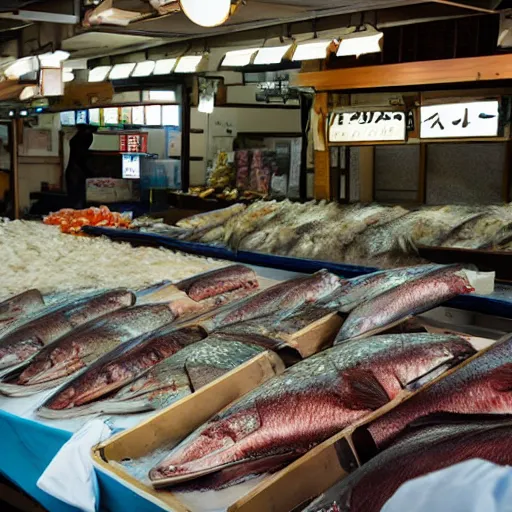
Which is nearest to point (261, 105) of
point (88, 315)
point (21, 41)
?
point (21, 41)

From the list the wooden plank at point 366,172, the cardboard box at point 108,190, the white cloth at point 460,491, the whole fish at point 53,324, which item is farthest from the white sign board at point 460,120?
the cardboard box at point 108,190

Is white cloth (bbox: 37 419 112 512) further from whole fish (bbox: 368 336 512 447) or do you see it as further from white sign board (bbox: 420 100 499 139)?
white sign board (bbox: 420 100 499 139)

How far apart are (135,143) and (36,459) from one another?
41.9 ft

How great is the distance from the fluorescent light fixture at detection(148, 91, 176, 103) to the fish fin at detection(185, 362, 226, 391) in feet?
37.4

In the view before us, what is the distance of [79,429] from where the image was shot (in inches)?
87.1

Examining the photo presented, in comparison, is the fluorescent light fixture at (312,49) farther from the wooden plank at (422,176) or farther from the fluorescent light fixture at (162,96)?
the fluorescent light fixture at (162,96)

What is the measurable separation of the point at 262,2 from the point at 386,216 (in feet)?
10.1

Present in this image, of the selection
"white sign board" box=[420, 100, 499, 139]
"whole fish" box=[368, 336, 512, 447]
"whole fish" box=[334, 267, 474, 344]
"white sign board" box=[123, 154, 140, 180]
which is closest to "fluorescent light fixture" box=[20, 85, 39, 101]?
"white sign board" box=[420, 100, 499, 139]

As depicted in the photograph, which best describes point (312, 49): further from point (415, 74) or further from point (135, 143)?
point (135, 143)

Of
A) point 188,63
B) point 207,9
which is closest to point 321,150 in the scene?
point 188,63

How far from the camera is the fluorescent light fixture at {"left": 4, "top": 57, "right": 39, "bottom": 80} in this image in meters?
7.96

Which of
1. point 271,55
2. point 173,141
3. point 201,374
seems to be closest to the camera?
point 201,374

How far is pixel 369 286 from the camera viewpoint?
2.96 m

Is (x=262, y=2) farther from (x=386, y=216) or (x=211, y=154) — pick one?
(x=211, y=154)
